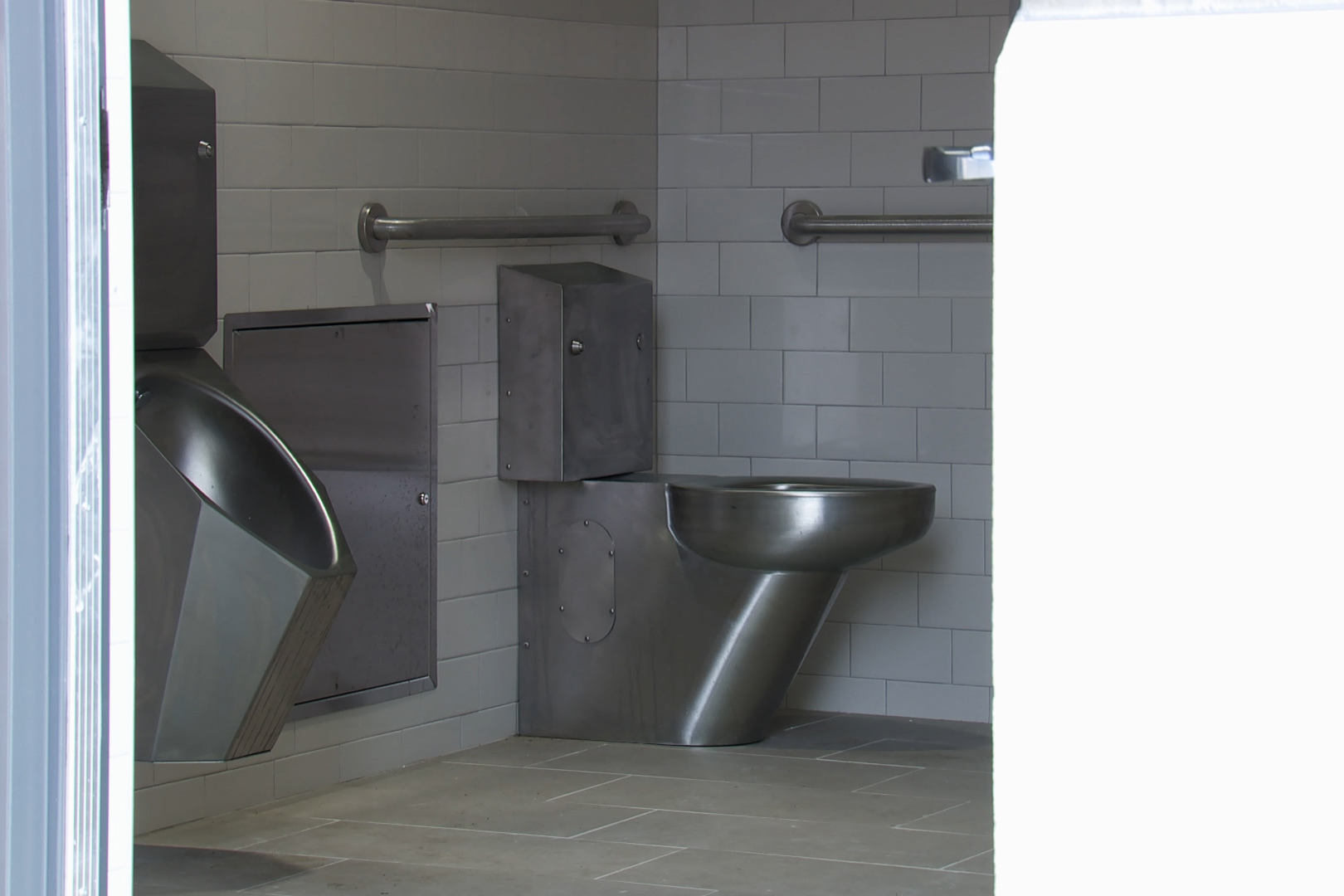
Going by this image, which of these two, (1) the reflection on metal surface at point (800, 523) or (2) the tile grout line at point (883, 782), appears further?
(1) the reflection on metal surface at point (800, 523)

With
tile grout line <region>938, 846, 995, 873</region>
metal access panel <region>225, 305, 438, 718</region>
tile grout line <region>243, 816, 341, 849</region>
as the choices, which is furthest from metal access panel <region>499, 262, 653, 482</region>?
tile grout line <region>938, 846, 995, 873</region>

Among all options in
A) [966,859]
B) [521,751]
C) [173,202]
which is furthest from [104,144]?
[521,751]

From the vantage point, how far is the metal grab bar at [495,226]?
361cm

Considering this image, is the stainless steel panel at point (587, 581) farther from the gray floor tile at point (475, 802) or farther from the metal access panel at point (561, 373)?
the gray floor tile at point (475, 802)

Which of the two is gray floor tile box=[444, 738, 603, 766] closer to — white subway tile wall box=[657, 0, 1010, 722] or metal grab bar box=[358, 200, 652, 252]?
white subway tile wall box=[657, 0, 1010, 722]

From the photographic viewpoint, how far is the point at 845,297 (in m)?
4.41

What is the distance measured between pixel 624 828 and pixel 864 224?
1722 mm

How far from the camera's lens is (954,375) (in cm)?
431

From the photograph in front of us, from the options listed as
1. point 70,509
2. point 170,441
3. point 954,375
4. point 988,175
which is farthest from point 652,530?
point 988,175

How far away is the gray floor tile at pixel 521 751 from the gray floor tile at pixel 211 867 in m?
0.87

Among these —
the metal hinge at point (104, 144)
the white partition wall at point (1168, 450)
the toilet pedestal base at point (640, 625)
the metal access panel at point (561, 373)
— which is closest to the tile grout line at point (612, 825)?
the toilet pedestal base at point (640, 625)

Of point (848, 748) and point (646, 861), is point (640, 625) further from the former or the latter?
point (646, 861)

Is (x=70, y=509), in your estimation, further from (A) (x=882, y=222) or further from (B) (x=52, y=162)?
(A) (x=882, y=222)

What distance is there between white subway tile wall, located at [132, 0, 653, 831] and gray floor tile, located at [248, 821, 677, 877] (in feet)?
0.93
